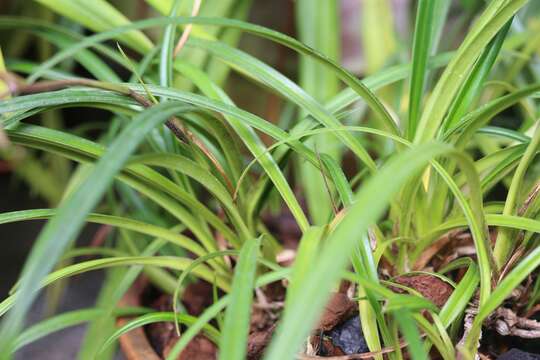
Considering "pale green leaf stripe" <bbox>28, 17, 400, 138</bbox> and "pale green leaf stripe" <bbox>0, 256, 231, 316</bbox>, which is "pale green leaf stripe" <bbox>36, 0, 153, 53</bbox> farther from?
"pale green leaf stripe" <bbox>0, 256, 231, 316</bbox>

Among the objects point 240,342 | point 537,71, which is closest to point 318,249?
point 240,342

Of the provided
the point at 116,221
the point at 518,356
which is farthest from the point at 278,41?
the point at 518,356

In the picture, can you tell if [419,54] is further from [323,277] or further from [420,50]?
[323,277]

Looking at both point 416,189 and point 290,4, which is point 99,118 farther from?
point 416,189

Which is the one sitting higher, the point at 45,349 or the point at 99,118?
the point at 99,118

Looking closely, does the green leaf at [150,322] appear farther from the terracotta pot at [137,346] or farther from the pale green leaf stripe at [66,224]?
the pale green leaf stripe at [66,224]

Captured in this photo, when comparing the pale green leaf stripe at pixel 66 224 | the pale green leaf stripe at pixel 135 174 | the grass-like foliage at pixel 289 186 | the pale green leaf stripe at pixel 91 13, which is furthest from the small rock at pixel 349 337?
the pale green leaf stripe at pixel 91 13

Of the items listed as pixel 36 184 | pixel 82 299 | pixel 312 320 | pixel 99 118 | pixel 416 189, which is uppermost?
pixel 99 118
